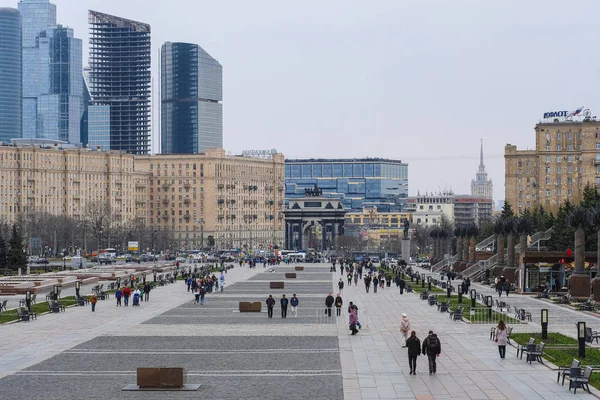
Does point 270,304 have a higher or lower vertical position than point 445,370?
higher

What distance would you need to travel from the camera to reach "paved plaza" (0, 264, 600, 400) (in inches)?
1398

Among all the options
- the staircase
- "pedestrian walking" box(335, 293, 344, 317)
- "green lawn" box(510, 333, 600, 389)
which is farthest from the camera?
Result: the staircase

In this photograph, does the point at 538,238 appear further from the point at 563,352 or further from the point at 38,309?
the point at 563,352

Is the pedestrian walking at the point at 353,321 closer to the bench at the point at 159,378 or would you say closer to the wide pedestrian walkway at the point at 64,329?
the wide pedestrian walkway at the point at 64,329

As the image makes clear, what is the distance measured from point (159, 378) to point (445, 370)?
9571 millimetres

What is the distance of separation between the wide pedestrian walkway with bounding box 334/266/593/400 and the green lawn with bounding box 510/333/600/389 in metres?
1.04

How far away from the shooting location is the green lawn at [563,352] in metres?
40.5

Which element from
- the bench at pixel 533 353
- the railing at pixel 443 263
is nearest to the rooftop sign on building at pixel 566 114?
the railing at pixel 443 263

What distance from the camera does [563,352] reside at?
4394 centimetres

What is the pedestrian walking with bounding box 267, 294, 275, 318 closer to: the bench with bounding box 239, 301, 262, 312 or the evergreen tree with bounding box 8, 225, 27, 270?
the bench with bounding box 239, 301, 262, 312

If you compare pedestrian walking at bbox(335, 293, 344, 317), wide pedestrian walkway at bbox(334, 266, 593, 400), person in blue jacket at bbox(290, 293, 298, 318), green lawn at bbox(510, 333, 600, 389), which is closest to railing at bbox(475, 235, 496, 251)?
pedestrian walking at bbox(335, 293, 344, 317)

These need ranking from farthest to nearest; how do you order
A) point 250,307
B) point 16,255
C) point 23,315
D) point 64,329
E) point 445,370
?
1. point 16,255
2. point 250,307
3. point 23,315
4. point 64,329
5. point 445,370

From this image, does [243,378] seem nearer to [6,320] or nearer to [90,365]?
[90,365]

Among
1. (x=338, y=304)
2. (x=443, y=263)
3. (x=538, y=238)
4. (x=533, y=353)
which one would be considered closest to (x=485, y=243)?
(x=443, y=263)
